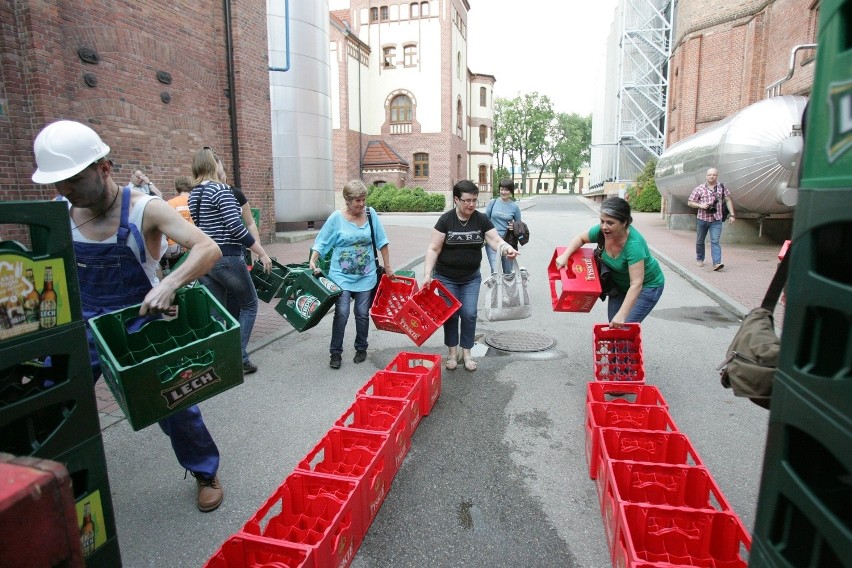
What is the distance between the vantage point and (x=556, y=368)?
5777 millimetres

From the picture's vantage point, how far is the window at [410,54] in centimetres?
3984

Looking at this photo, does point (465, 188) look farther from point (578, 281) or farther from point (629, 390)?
point (629, 390)

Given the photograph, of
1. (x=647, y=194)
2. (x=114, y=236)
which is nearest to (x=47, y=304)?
(x=114, y=236)

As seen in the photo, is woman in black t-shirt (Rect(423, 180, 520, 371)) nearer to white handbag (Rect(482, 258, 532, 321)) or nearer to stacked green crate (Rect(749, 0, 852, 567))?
white handbag (Rect(482, 258, 532, 321))

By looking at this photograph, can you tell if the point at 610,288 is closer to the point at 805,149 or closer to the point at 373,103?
the point at 805,149

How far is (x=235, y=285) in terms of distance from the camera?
5160mm

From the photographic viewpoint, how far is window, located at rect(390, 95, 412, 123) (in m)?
40.8

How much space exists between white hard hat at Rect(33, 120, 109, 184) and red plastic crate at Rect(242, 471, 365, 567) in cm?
180

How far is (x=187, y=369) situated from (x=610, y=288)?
12.5 ft

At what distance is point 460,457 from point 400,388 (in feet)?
2.66

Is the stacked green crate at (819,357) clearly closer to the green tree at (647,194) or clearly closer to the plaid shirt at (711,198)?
the plaid shirt at (711,198)

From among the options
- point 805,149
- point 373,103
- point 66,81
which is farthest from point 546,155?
point 805,149

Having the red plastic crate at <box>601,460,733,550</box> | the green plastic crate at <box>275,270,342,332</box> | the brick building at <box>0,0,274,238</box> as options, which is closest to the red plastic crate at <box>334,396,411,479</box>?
the red plastic crate at <box>601,460,733,550</box>

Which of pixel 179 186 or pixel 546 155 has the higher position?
pixel 546 155
